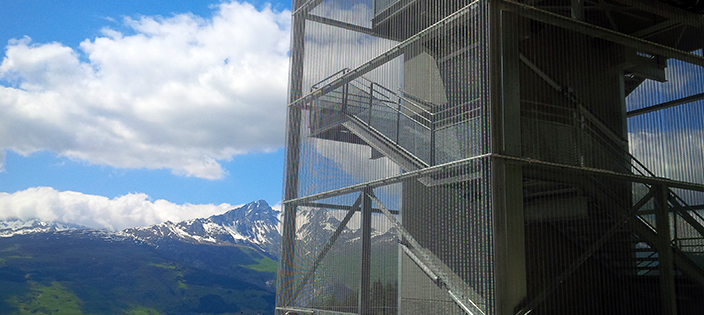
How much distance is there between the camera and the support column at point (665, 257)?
11883mm

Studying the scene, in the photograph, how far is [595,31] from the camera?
40.0ft

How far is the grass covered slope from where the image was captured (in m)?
154

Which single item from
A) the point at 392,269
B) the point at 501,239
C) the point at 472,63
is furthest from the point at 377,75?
the point at 501,239

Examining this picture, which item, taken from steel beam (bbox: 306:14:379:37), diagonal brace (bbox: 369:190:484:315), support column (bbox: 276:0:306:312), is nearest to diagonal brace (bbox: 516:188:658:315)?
diagonal brace (bbox: 369:190:484:315)

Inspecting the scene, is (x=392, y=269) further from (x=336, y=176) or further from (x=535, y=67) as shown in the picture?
(x=535, y=67)

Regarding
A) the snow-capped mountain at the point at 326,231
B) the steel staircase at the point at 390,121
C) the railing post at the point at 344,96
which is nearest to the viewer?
the steel staircase at the point at 390,121

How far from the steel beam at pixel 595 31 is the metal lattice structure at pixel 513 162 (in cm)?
3

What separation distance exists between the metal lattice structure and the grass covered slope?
512 feet

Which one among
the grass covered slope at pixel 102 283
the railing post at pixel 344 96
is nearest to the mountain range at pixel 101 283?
the grass covered slope at pixel 102 283

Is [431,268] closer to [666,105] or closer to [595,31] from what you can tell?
[595,31]

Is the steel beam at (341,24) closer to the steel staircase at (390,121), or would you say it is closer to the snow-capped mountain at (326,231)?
the steel staircase at (390,121)

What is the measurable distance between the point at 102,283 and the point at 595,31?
178740 millimetres

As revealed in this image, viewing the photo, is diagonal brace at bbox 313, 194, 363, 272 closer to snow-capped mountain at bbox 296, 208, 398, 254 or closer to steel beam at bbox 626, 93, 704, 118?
snow-capped mountain at bbox 296, 208, 398, 254

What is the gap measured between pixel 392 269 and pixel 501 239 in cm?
358
